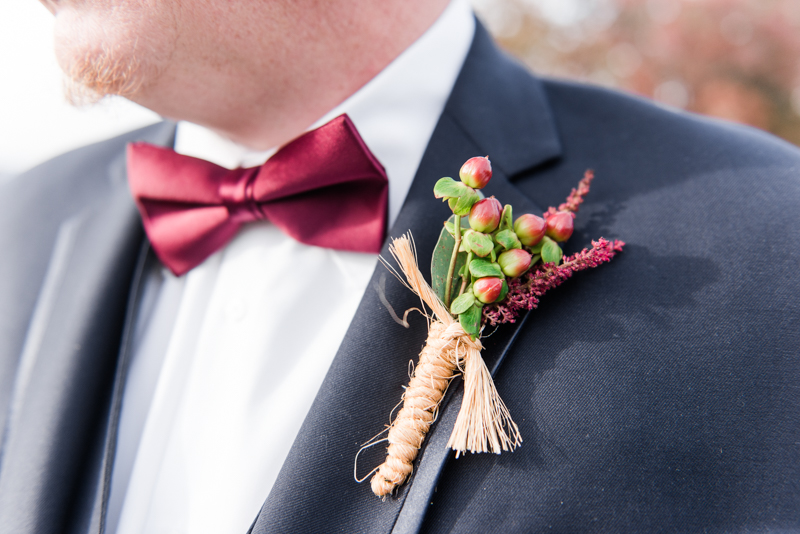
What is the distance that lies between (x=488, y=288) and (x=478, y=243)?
8 cm

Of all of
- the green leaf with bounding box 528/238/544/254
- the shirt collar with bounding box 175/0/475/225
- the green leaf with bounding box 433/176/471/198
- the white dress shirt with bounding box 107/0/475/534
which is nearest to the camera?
the green leaf with bounding box 433/176/471/198

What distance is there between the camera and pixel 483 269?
871 mm

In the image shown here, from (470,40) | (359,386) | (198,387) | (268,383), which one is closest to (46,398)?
(198,387)

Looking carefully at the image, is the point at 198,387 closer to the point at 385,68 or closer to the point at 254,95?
the point at 254,95

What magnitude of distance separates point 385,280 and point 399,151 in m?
0.40

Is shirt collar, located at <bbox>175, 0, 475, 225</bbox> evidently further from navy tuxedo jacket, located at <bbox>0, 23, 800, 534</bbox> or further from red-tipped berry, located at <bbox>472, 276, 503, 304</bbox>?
red-tipped berry, located at <bbox>472, 276, 503, 304</bbox>

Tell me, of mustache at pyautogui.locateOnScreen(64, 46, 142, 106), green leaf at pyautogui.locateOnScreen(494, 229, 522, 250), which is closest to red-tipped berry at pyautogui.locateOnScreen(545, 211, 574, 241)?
green leaf at pyautogui.locateOnScreen(494, 229, 522, 250)

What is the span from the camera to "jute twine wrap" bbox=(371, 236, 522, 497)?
89cm

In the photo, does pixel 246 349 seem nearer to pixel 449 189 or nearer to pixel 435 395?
pixel 435 395

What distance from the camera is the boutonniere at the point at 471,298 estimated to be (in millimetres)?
863

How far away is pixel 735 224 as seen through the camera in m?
1.06

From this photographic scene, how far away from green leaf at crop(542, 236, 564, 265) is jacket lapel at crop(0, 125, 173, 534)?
47.1 inches

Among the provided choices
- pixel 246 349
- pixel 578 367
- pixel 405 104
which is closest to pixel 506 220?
pixel 578 367

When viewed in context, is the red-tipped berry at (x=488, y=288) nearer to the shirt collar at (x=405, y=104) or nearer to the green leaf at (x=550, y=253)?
the green leaf at (x=550, y=253)
